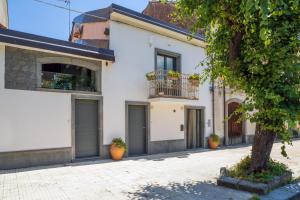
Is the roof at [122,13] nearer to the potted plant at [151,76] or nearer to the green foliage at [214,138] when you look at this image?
the potted plant at [151,76]

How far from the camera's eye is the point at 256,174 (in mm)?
6809

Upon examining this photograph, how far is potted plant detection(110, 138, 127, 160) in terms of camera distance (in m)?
10.7

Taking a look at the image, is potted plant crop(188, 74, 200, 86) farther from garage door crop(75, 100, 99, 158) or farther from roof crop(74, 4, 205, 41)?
garage door crop(75, 100, 99, 158)

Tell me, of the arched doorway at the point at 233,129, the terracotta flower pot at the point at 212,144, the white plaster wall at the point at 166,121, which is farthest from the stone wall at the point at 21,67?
the arched doorway at the point at 233,129

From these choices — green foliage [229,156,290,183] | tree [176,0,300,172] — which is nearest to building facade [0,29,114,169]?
tree [176,0,300,172]

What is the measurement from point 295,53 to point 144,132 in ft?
25.4

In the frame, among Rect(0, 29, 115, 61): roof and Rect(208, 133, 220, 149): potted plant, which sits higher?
Rect(0, 29, 115, 61): roof

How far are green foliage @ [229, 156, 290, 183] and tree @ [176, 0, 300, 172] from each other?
0.20 meters

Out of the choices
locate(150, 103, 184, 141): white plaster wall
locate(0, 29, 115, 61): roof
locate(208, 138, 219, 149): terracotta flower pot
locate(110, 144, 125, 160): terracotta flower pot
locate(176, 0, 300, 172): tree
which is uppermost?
locate(0, 29, 115, 61): roof

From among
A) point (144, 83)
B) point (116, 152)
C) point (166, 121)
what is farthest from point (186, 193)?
point (166, 121)

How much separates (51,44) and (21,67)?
4.14ft

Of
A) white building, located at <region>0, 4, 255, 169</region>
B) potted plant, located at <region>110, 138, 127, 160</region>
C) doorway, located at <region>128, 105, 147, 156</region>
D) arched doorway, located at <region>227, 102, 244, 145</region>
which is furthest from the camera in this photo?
arched doorway, located at <region>227, 102, 244, 145</region>

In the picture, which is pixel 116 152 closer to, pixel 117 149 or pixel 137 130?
pixel 117 149

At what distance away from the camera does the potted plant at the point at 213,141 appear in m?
15.3
